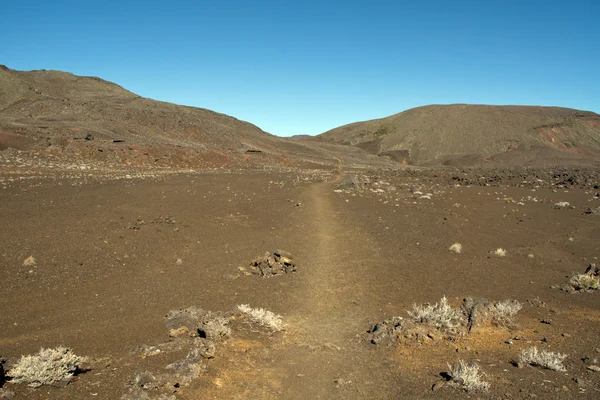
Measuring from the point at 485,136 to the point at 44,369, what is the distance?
7885cm

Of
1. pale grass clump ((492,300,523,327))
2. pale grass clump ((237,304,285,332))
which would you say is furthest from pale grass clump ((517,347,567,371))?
pale grass clump ((237,304,285,332))

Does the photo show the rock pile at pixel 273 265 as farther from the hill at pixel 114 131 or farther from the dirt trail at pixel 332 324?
the hill at pixel 114 131

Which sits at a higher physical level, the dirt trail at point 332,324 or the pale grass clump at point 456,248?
the pale grass clump at point 456,248

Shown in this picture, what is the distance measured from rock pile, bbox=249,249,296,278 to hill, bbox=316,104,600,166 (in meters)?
57.6

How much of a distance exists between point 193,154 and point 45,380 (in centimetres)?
3197

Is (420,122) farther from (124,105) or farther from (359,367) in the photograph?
(359,367)

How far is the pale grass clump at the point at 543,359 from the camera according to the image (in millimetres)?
5540

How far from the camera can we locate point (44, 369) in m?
4.83

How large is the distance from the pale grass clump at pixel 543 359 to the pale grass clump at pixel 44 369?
19.4 ft

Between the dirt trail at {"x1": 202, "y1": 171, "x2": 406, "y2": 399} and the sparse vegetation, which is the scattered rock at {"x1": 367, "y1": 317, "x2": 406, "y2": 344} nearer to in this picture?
the dirt trail at {"x1": 202, "y1": 171, "x2": 406, "y2": 399}

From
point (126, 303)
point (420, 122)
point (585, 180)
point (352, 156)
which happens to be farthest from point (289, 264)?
point (420, 122)

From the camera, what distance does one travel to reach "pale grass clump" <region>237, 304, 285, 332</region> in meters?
6.98

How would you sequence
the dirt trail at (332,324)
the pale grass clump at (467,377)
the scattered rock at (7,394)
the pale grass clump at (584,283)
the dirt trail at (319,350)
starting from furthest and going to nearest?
the pale grass clump at (584,283), the dirt trail at (332,324), the dirt trail at (319,350), the pale grass clump at (467,377), the scattered rock at (7,394)

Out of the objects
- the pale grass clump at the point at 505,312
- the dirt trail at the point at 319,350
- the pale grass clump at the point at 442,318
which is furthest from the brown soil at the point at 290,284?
the pale grass clump at the point at 442,318
